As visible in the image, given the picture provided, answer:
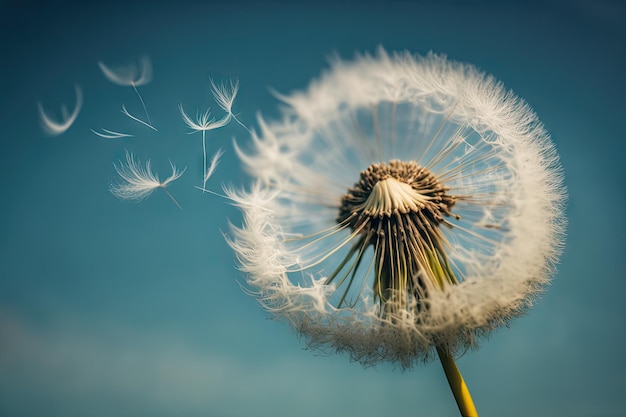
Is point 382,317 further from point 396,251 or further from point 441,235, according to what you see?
point 441,235

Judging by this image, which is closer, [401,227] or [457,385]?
[457,385]

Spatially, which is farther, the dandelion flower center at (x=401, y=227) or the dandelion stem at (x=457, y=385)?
the dandelion flower center at (x=401, y=227)

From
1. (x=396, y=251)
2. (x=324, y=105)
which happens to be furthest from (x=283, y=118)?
(x=396, y=251)

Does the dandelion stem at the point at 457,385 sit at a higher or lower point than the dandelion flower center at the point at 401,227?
lower

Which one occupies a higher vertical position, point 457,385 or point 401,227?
point 401,227
